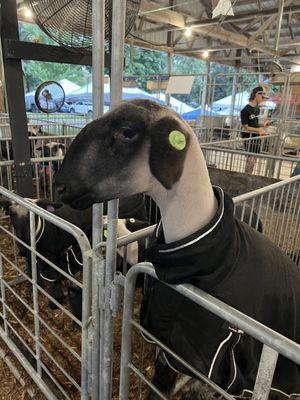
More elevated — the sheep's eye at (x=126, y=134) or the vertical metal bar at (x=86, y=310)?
the sheep's eye at (x=126, y=134)

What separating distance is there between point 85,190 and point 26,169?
1490mm

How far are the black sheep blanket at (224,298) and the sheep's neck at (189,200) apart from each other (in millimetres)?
56

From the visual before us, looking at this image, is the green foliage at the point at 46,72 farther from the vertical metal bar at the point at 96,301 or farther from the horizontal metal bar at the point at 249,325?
the horizontal metal bar at the point at 249,325

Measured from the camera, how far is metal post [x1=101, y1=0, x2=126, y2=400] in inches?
34.3

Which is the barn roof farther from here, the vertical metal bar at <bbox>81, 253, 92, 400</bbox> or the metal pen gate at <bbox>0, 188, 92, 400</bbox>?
the vertical metal bar at <bbox>81, 253, 92, 400</bbox>

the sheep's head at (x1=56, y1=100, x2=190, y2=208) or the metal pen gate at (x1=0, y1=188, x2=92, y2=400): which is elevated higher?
the sheep's head at (x1=56, y1=100, x2=190, y2=208)

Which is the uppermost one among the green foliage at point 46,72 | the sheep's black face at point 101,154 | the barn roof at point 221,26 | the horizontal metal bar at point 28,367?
the barn roof at point 221,26

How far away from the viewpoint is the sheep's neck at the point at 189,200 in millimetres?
1016

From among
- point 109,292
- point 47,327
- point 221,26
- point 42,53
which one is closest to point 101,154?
point 109,292

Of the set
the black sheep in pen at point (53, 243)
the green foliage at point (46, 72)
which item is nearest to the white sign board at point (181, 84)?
the black sheep in pen at point (53, 243)

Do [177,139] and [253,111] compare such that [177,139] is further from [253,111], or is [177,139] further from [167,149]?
[253,111]

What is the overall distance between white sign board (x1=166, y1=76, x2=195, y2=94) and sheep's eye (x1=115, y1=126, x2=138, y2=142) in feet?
19.6

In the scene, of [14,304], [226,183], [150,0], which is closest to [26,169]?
[14,304]

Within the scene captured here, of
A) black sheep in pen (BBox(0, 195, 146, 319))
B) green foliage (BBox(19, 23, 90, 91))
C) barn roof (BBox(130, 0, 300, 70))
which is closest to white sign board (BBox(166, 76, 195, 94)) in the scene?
barn roof (BBox(130, 0, 300, 70))
